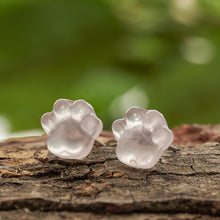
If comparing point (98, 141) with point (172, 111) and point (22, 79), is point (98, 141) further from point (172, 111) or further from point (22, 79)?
point (22, 79)

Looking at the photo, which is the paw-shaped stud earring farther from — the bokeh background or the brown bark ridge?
the bokeh background

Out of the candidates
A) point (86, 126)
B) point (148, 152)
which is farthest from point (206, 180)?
point (86, 126)

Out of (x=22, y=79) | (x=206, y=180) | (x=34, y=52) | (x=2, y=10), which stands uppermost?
(x=2, y=10)

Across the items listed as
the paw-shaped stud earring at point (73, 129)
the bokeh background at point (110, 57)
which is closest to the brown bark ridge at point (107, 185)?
the paw-shaped stud earring at point (73, 129)

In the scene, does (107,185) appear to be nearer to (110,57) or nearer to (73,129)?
(73,129)

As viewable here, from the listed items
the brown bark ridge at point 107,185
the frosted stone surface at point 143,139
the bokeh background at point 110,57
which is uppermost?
the bokeh background at point 110,57

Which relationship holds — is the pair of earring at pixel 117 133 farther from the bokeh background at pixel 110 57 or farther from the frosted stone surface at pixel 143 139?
the bokeh background at pixel 110 57
